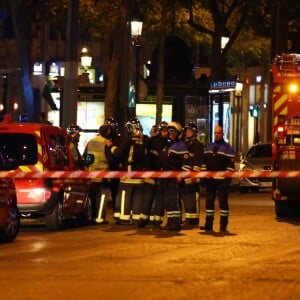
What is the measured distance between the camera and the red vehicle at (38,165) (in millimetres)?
18047

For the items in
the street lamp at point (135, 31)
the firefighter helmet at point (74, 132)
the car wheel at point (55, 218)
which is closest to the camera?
the car wheel at point (55, 218)

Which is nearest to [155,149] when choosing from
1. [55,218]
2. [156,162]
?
[156,162]

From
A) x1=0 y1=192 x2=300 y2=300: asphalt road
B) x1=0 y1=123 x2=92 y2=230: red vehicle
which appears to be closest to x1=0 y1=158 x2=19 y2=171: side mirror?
x1=0 y1=192 x2=300 y2=300: asphalt road

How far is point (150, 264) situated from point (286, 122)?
27.0ft

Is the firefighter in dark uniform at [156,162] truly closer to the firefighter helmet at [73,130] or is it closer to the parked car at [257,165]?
the firefighter helmet at [73,130]

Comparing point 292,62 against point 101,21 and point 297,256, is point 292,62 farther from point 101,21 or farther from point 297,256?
point 101,21

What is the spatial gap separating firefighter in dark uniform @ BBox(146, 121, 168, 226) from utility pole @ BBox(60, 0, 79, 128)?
21.6ft

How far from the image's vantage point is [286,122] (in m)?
21.2

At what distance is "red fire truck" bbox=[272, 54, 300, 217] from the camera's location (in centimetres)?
2100

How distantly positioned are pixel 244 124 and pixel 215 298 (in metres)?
56.0

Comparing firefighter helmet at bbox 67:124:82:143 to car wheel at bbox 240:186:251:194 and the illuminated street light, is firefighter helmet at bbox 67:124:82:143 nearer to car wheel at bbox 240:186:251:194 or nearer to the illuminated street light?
car wheel at bbox 240:186:251:194

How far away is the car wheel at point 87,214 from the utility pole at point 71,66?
5.82 metres

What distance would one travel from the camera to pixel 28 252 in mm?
15023

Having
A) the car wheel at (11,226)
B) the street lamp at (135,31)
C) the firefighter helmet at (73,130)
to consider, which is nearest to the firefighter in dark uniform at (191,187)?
the car wheel at (11,226)
